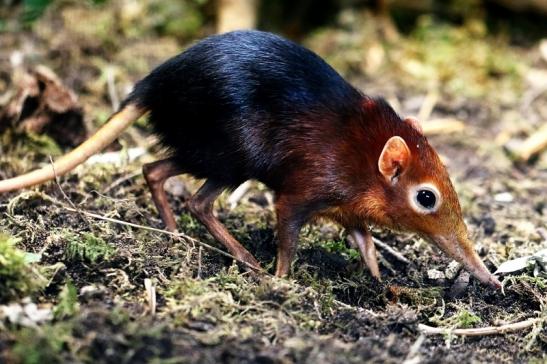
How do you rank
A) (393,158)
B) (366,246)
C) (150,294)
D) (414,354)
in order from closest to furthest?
(414,354), (150,294), (393,158), (366,246)

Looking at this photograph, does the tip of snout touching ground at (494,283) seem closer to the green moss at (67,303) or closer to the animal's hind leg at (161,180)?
the animal's hind leg at (161,180)

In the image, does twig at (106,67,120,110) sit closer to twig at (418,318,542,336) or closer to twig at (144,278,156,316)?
twig at (144,278,156,316)

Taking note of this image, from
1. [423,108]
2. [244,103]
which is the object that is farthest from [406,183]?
[423,108]

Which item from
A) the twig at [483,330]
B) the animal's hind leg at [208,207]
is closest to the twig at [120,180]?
the animal's hind leg at [208,207]

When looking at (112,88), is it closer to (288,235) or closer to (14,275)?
(288,235)

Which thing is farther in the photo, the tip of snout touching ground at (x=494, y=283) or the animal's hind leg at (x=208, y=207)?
the animal's hind leg at (x=208, y=207)

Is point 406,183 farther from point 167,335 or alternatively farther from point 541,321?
point 167,335

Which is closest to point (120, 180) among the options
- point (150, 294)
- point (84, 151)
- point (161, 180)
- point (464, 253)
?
point (161, 180)
